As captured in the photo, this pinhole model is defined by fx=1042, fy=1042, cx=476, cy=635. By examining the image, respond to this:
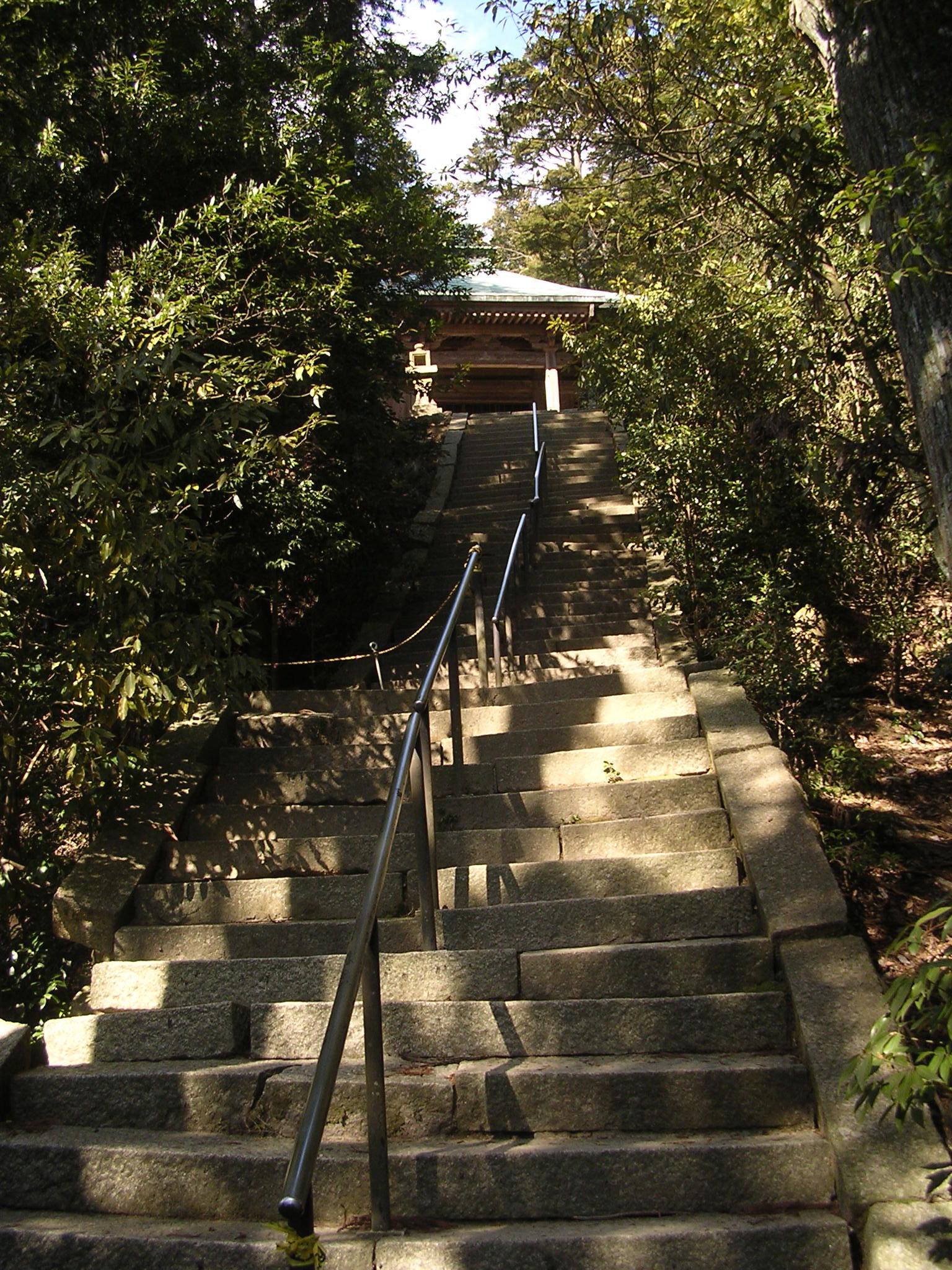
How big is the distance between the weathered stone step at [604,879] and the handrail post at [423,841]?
328 mm

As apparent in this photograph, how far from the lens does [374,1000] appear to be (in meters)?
2.73

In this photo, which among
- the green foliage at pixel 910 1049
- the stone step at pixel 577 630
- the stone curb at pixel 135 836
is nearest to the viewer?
the green foliage at pixel 910 1049

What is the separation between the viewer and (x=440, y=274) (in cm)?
980

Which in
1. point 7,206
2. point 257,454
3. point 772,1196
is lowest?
point 772,1196

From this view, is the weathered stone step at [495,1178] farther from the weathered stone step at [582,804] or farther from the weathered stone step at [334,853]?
the weathered stone step at [582,804]

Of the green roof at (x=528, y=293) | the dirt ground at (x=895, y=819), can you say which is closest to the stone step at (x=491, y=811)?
the dirt ground at (x=895, y=819)

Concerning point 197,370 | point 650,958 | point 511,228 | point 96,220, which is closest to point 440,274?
point 96,220

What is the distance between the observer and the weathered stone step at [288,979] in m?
3.59

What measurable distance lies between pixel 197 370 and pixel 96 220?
2.73 meters

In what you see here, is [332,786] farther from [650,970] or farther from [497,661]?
[650,970]

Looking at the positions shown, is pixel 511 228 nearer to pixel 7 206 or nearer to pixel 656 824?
pixel 7 206

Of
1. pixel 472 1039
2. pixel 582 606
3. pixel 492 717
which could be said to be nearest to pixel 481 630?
pixel 492 717

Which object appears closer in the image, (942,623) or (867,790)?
(867,790)

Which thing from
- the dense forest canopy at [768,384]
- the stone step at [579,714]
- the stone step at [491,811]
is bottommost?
the stone step at [491,811]
